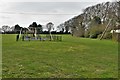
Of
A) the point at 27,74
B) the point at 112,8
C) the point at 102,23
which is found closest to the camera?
the point at 27,74

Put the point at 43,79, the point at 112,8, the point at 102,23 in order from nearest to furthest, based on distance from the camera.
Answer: the point at 43,79 → the point at 112,8 → the point at 102,23

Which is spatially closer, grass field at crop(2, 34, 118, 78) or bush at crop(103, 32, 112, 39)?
grass field at crop(2, 34, 118, 78)

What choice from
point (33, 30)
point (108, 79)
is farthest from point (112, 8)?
point (108, 79)

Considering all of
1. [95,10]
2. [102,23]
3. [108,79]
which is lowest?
[108,79]

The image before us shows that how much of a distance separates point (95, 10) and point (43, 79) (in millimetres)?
61034

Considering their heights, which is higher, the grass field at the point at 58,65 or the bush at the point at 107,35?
the bush at the point at 107,35

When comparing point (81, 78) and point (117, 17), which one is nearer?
point (81, 78)

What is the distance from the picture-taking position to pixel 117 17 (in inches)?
1822

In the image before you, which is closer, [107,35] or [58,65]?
[58,65]

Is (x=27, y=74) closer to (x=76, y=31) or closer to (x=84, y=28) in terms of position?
(x=84, y=28)

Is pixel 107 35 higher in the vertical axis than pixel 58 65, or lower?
higher

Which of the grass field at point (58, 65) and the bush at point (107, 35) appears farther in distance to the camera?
the bush at point (107, 35)

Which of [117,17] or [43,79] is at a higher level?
[117,17]

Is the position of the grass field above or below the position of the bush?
below
